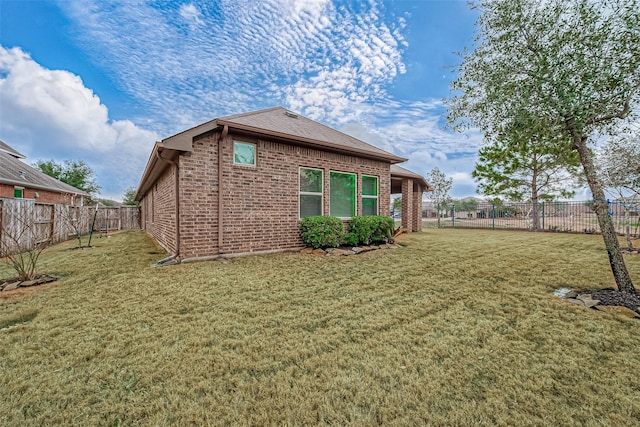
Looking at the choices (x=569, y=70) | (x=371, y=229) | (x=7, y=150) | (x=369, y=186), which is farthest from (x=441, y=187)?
(x=7, y=150)

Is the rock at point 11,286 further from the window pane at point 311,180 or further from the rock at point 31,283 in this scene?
the window pane at point 311,180

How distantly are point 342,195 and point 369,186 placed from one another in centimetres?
137

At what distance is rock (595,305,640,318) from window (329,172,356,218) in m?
6.15

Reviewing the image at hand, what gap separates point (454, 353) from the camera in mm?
2412

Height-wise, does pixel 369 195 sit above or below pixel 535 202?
below

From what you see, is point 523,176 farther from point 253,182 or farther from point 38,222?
point 38,222

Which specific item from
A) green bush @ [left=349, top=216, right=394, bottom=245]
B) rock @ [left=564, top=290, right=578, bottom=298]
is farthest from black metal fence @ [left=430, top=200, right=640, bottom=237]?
rock @ [left=564, top=290, right=578, bottom=298]

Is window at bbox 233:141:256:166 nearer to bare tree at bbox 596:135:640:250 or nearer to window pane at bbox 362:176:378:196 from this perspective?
window pane at bbox 362:176:378:196

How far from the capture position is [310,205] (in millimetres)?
8086

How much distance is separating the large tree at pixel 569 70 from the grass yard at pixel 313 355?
2625 mm

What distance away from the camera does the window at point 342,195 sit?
8.50 metres

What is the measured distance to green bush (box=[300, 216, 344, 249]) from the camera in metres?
7.48

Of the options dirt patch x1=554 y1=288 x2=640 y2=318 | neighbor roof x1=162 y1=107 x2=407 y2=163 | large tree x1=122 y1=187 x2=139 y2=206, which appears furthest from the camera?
large tree x1=122 y1=187 x2=139 y2=206

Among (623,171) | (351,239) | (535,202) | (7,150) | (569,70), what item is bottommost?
(351,239)
